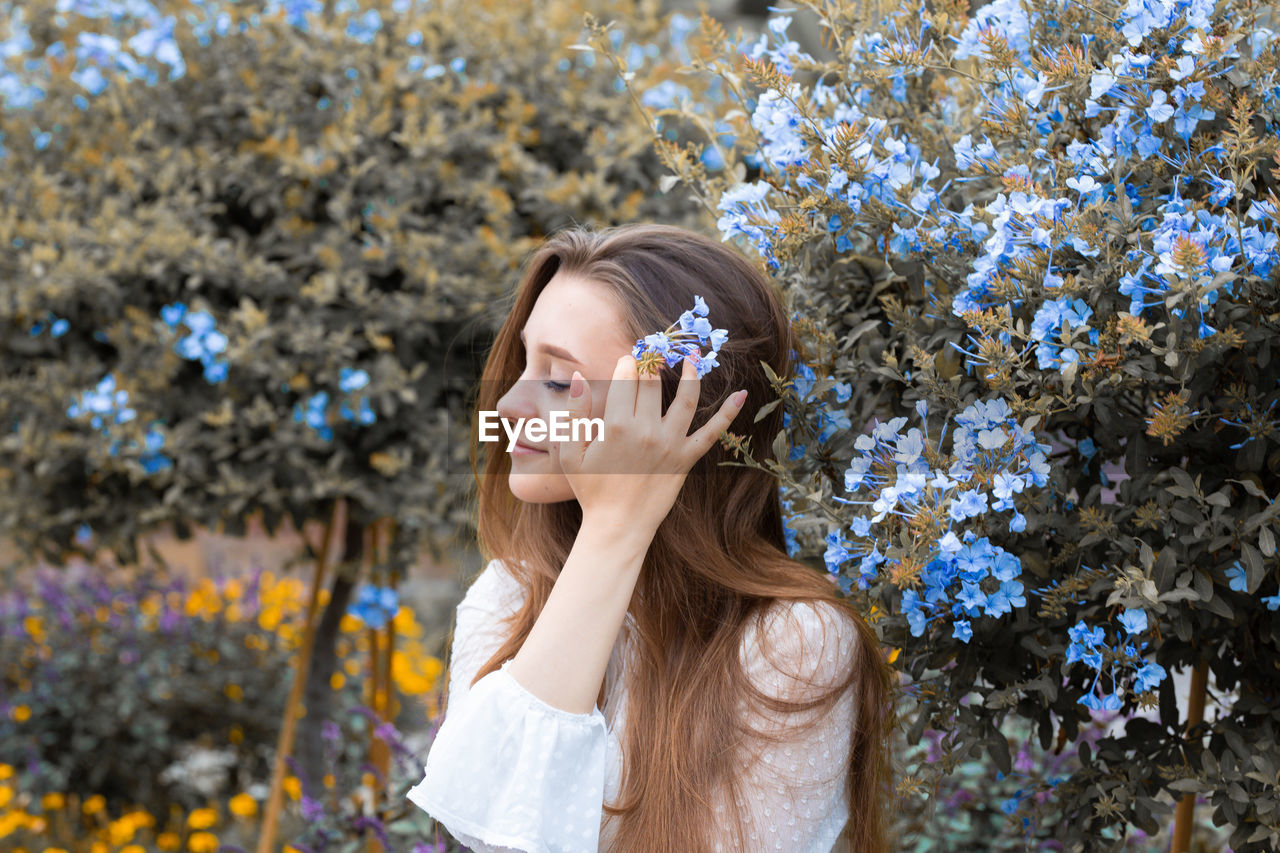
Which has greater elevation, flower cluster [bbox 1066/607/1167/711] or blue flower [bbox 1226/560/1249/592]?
blue flower [bbox 1226/560/1249/592]

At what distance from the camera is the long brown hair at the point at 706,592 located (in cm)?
127

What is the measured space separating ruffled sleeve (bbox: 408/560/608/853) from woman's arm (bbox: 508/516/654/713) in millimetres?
18

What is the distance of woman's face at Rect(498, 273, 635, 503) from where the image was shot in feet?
4.42

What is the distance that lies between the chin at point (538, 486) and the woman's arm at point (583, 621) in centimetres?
18

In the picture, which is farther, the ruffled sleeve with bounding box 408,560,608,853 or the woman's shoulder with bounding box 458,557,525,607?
the woman's shoulder with bounding box 458,557,525,607

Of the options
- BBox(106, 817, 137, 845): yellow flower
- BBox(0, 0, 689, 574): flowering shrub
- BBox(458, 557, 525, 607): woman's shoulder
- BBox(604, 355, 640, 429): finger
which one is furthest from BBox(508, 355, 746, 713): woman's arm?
BBox(106, 817, 137, 845): yellow flower

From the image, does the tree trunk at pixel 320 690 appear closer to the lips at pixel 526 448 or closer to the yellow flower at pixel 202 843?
the yellow flower at pixel 202 843

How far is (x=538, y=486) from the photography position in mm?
1385

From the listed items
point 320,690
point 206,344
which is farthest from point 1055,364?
point 320,690

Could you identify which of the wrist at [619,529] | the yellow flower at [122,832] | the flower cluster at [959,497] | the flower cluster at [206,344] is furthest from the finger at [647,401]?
the yellow flower at [122,832]

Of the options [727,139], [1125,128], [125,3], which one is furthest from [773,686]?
[125,3]

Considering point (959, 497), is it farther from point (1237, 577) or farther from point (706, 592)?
point (706, 592)

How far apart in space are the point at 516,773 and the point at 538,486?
1.21 ft

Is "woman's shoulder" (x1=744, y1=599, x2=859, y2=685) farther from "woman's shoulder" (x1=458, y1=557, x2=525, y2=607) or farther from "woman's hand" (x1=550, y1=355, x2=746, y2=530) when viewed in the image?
"woman's shoulder" (x1=458, y1=557, x2=525, y2=607)
